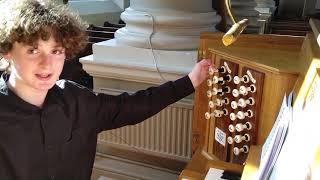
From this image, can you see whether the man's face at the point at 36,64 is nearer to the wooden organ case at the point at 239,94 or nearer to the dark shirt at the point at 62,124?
the dark shirt at the point at 62,124

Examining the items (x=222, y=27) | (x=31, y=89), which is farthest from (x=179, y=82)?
(x=222, y=27)

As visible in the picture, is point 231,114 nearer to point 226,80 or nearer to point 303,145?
point 226,80

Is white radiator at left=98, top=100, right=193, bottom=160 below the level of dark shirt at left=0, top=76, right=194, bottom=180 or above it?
below

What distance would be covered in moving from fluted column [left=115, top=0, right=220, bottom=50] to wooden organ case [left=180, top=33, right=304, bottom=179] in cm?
41

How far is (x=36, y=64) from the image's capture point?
1.03 m

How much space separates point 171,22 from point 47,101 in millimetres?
684

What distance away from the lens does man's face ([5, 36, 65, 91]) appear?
3.38ft

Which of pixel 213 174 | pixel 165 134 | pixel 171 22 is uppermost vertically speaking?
pixel 171 22

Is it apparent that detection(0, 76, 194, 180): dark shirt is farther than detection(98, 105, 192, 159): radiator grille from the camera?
No

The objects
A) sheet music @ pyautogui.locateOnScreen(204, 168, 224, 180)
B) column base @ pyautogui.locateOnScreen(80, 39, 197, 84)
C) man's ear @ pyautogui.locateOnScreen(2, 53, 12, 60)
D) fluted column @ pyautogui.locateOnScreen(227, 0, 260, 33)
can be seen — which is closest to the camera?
sheet music @ pyautogui.locateOnScreen(204, 168, 224, 180)

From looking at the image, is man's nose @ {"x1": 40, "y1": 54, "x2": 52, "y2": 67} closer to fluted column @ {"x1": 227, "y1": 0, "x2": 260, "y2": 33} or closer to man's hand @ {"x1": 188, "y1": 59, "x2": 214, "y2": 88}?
man's hand @ {"x1": 188, "y1": 59, "x2": 214, "y2": 88}

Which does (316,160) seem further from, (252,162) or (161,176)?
(161,176)

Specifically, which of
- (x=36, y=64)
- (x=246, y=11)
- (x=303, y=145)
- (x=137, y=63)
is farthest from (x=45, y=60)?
(x=246, y=11)

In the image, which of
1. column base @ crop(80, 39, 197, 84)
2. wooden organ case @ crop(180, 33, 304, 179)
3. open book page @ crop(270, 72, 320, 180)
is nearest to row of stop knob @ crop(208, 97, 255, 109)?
wooden organ case @ crop(180, 33, 304, 179)
